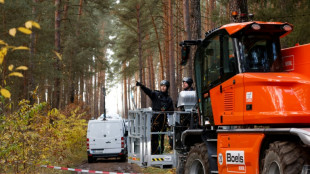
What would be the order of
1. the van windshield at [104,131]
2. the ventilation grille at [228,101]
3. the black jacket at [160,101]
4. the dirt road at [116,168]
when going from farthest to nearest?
the van windshield at [104,131]
the dirt road at [116,168]
the black jacket at [160,101]
the ventilation grille at [228,101]

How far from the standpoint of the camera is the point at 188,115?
11.4m

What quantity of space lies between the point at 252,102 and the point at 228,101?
2.63 feet

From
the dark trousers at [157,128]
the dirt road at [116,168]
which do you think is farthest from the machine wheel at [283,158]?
the dirt road at [116,168]

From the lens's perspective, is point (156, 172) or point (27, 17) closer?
point (156, 172)

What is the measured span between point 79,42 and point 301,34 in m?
25.7

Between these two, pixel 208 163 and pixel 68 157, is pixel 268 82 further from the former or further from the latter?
pixel 68 157

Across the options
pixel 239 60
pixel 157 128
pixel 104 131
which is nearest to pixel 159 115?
pixel 157 128

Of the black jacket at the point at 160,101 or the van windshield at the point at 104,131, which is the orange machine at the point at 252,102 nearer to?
the black jacket at the point at 160,101

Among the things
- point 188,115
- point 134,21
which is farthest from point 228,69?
point 134,21

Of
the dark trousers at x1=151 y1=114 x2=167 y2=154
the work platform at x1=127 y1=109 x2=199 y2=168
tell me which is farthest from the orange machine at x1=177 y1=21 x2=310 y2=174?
the dark trousers at x1=151 y1=114 x2=167 y2=154

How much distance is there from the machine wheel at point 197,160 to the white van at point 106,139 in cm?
1430

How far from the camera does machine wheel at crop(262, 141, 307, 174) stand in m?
6.08

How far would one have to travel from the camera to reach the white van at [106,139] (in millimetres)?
23250

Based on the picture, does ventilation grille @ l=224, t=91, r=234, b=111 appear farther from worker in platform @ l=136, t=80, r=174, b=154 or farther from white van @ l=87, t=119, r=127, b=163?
white van @ l=87, t=119, r=127, b=163
